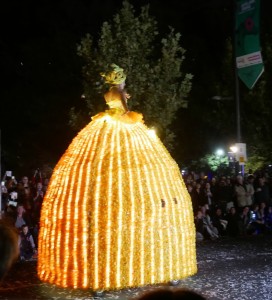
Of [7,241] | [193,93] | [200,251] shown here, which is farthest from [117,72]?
[193,93]

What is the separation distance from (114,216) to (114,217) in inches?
0.4

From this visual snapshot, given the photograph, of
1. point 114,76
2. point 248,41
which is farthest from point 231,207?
point 114,76

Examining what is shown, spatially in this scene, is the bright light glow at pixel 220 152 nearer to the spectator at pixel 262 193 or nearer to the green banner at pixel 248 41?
the green banner at pixel 248 41

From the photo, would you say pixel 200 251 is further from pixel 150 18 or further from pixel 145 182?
pixel 150 18

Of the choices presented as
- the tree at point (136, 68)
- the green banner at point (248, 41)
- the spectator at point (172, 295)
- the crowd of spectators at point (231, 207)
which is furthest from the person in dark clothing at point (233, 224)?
the spectator at point (172, 295)

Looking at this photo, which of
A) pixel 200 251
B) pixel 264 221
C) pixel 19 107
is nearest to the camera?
pixel 200 251

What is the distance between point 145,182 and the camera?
291 inches

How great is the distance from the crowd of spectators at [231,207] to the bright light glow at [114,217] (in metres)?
6.62

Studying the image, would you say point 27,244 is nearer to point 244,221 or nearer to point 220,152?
point 244,221

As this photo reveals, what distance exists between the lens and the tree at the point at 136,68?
1889 centimetres

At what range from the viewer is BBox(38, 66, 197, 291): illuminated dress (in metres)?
7.22

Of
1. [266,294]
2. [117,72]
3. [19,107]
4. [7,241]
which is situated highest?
[19,107]

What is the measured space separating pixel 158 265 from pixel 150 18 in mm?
13500

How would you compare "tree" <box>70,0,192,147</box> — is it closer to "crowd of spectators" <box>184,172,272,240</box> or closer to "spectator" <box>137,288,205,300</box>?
"crowd of spectators" <box>184,172,272,240</box>
